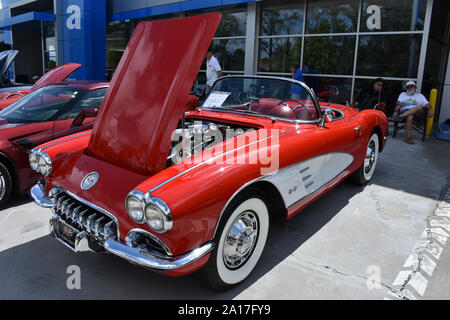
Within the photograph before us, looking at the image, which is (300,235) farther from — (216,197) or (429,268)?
(216,197)

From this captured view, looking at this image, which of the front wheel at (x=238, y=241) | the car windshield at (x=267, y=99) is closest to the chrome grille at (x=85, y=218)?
the front wheel at (x=238, y=241)

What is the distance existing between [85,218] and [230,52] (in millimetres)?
10611

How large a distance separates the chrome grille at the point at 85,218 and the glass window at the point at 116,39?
14.0 metres

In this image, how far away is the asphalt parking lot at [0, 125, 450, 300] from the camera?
2.42 m

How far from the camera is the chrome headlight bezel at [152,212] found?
76.3 inches

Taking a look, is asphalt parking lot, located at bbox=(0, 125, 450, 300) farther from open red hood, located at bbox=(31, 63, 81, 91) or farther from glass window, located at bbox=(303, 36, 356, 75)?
glass window, located at bbox=(303, 36, 356, 75)

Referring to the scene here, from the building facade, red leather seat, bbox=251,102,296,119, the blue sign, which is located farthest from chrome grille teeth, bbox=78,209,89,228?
the blue sign

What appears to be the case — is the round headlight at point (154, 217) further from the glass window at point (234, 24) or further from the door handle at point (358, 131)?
the glass window at point (234, 24)

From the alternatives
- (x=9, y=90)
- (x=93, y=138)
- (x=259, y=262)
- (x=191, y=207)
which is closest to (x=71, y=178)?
(x=93, y=138)

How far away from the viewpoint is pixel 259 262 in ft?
9.15

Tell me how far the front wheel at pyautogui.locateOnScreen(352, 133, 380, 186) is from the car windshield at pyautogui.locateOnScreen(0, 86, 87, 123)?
12.2 feet

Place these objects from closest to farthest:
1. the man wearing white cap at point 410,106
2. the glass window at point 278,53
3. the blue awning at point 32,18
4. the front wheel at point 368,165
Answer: the front wheel at point 368,165
the man wearing white cap at point 410,106
the glass window at point 278,53
the blue awning at point 32,18

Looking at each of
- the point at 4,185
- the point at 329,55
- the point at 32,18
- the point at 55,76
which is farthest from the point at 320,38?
the point at 32,18
